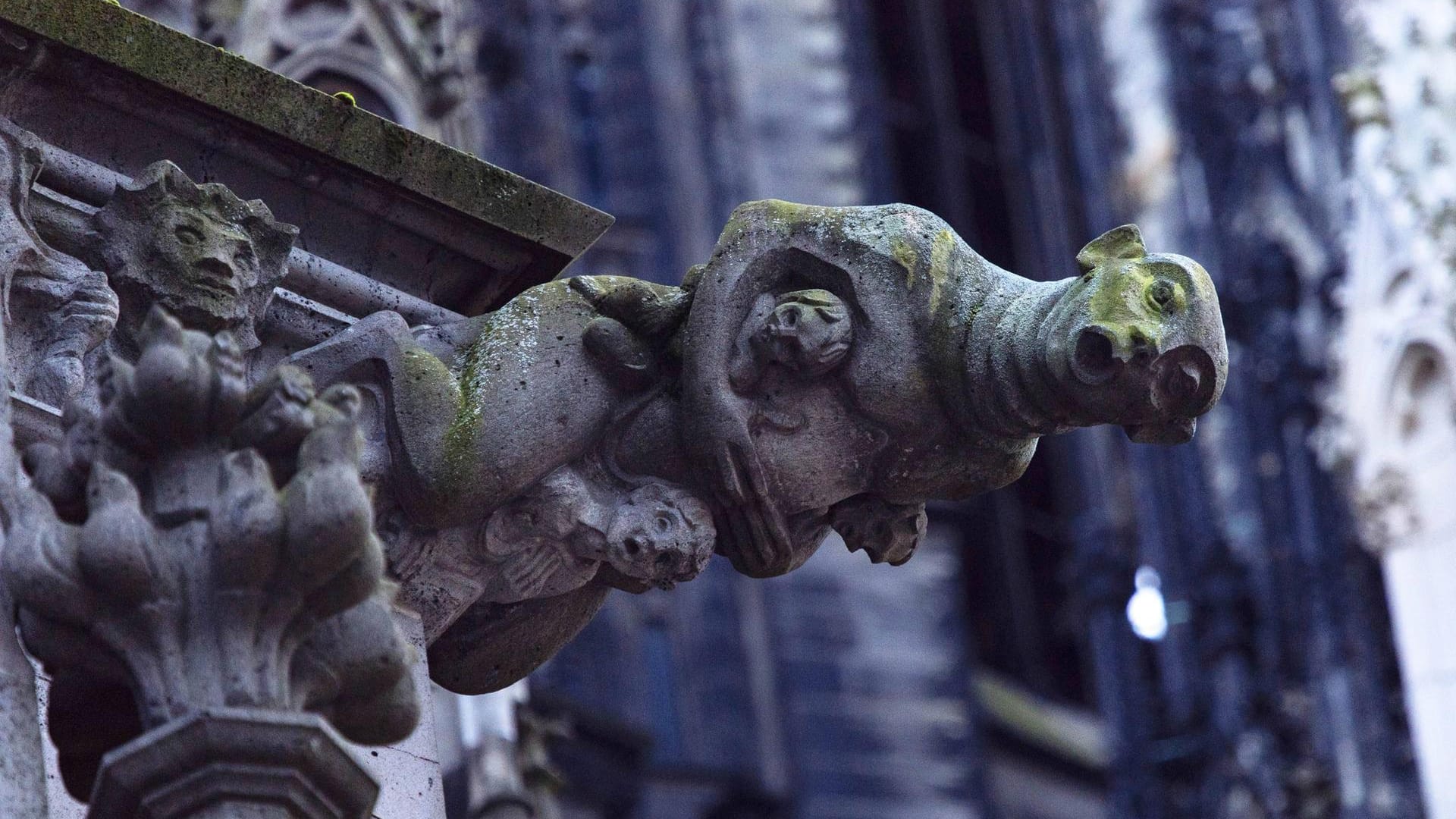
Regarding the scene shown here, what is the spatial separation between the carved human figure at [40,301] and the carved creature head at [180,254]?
0.18 feet

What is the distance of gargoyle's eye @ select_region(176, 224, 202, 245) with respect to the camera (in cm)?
429

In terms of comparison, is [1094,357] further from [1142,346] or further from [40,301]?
[40,301]

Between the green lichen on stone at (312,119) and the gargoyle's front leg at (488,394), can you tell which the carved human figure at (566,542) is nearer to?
the gargoyle's front leg at (488,394)

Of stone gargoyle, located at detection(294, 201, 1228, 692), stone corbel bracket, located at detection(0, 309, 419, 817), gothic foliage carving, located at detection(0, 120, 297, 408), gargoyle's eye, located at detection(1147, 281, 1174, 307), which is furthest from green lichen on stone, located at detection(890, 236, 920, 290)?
stone corbel bracket, located at detection(0, 309, 419, 817)

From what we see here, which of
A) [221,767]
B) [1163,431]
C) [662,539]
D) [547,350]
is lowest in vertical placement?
[221,767]

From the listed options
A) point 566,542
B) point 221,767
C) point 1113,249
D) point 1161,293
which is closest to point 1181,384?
point 1161,293

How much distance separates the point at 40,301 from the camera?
418cm

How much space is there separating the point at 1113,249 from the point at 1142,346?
0.75ft

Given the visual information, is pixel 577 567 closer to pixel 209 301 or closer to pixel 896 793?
pixel 209 301

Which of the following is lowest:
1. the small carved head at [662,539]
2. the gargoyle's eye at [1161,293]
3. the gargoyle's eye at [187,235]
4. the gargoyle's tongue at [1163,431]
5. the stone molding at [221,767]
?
the stone molding at [221,767]

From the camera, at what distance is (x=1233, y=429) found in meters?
20.8

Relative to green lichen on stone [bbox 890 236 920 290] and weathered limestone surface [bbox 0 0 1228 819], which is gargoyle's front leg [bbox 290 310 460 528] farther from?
green lichen on stone [bbox 890 236 920 290]

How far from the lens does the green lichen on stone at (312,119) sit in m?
4.34

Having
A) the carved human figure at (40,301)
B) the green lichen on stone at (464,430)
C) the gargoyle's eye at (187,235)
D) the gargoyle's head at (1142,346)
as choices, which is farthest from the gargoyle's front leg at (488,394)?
the gargoyle's head at (1142,346)
